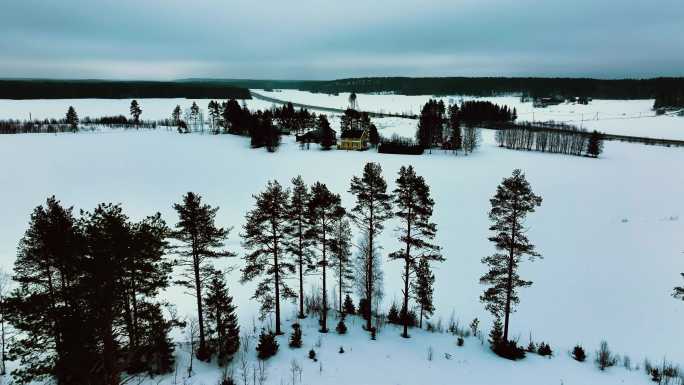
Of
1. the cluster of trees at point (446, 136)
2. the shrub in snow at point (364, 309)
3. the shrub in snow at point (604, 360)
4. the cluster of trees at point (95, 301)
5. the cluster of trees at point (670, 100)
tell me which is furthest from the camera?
the cluster of trees at point (670, 100)

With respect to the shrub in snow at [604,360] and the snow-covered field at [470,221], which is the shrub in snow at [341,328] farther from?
the shrub in snow at [604,360]

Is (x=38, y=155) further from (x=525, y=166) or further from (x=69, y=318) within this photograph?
(x=525, y=166)

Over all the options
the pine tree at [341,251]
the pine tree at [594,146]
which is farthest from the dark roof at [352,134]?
the pine tree at [341,251]

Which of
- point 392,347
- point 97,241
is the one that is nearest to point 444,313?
point 392,347

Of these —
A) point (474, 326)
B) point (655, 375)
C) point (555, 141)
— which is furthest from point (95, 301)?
point (555, 141)

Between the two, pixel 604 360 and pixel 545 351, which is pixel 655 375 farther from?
pixel 545 351

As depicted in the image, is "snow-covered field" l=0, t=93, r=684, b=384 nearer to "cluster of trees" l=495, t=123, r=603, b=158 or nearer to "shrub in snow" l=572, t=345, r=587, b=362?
"shrub in snow" l=572, t=345, r=587, b=362

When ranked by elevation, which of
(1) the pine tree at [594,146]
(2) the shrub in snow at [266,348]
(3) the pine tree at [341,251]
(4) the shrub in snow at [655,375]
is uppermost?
(1) the pine tree at [594,146]
